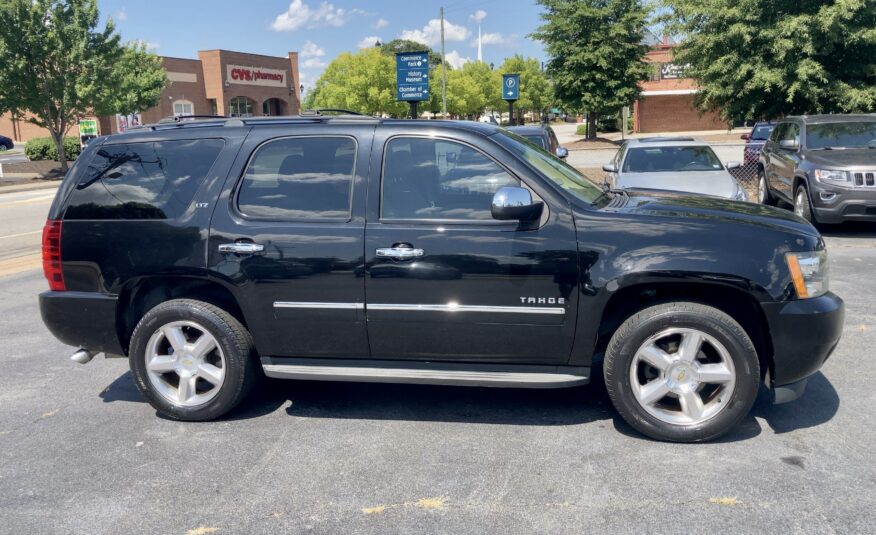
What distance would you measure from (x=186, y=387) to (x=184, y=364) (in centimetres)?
15

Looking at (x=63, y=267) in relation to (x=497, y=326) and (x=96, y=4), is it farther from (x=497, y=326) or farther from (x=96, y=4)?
(x=96, y=4)

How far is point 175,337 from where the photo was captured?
4.72 meters

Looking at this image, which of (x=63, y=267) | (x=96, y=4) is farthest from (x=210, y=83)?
(x=63, y=267)

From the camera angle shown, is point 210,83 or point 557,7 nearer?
point 557,7

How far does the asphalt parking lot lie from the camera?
3.50 meters

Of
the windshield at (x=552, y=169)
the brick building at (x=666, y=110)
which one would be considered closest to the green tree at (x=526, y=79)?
the brick building at (x=666, y=110)

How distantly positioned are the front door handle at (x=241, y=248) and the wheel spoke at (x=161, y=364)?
0.80 m

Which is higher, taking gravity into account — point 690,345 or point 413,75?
point 413,75

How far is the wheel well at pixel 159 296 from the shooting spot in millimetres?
4812

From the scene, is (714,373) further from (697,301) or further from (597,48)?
(597,48)

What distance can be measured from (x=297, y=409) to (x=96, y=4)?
29.5 meters

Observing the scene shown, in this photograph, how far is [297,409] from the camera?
4996 millimetres

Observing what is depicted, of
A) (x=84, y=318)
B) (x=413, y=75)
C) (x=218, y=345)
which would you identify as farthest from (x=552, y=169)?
(x=413, y=75)

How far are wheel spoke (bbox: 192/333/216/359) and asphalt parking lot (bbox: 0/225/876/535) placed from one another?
461mm
